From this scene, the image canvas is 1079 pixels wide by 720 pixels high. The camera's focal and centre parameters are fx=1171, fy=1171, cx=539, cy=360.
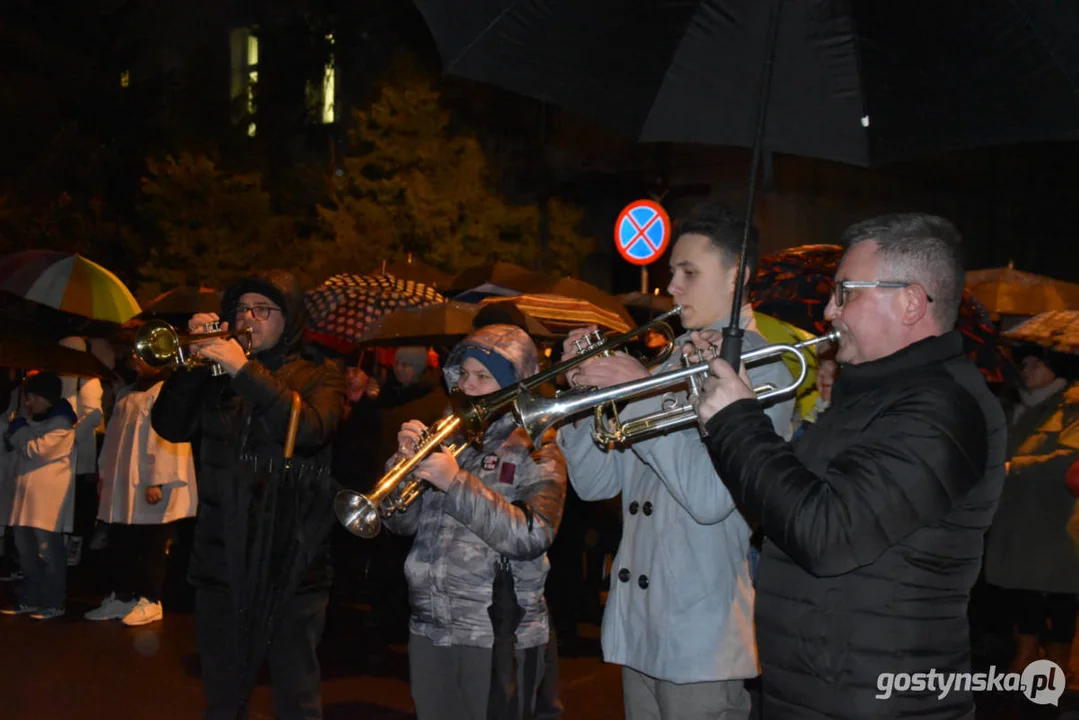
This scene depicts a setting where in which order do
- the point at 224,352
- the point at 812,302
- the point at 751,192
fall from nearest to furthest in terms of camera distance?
the point at 751,192, the point at 224,352, the point at 812,302

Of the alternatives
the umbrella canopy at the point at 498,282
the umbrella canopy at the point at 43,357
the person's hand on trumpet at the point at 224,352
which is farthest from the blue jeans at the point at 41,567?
the person's hand on trumpet at the point at 224,352

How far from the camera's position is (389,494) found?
14.8 ft

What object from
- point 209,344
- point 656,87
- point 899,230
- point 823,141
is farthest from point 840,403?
point 209,344

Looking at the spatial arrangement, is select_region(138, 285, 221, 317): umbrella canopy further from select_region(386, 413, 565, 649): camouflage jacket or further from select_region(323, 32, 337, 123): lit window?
select_region(323, 32, 337, 123): lit window

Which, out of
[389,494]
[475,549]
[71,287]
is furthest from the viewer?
[71,287]

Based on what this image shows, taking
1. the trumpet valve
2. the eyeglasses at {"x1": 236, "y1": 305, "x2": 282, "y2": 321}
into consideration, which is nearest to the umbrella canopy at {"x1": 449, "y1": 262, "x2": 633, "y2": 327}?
the eyeglasses at {"x1": 236, "y1": 305, "x2": 282, "y2": 321}

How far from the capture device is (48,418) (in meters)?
9.72

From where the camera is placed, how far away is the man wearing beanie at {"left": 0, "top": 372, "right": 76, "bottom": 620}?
959 cm

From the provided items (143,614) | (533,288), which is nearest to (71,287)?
(143,614)

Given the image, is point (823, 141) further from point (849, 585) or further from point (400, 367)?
point (400, 367)

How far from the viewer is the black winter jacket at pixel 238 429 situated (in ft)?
16.8

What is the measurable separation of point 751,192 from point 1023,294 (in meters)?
8.82

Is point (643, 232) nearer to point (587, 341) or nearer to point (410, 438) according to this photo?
point (410, 438)

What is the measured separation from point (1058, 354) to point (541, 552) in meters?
4.88
